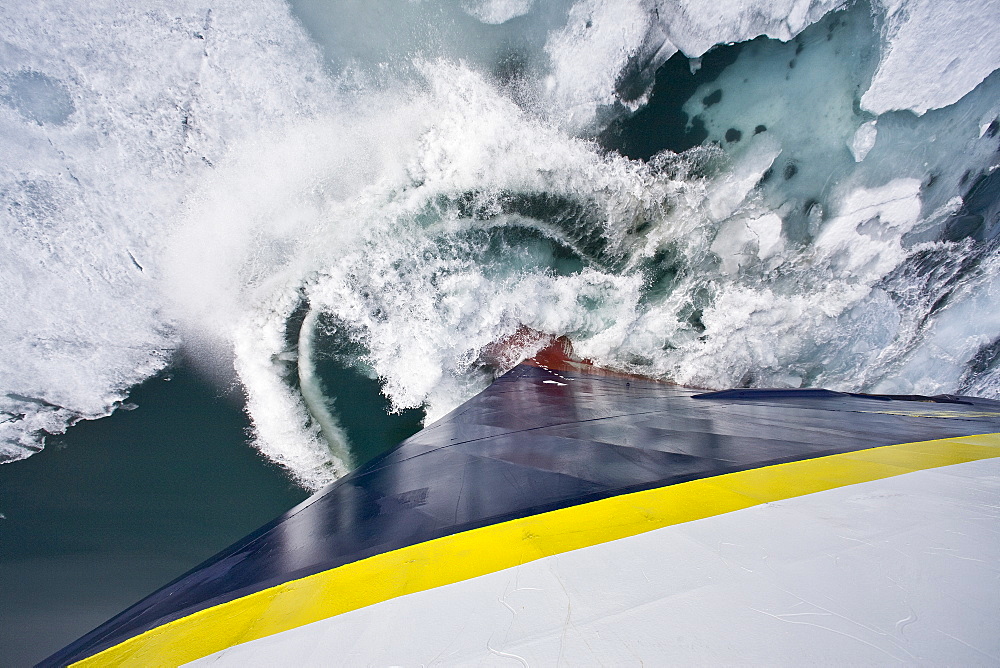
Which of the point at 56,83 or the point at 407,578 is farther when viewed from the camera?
the point at 56,83

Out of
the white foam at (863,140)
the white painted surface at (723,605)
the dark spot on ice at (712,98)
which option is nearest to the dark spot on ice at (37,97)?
the white painted surface at (723,605)

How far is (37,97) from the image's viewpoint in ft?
7.86

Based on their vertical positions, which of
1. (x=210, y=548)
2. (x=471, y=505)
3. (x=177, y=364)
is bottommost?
(x=210, y=548)

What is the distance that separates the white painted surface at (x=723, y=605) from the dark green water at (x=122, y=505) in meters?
3.91

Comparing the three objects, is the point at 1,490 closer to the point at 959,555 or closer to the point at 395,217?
the point at 395,217

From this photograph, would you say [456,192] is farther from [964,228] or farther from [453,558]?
[964,228]

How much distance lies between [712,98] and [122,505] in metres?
7.20

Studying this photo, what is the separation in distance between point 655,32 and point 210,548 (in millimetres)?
7021

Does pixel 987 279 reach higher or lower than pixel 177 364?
higher

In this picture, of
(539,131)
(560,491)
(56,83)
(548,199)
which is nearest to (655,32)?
(539,131)

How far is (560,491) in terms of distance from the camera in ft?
4.13

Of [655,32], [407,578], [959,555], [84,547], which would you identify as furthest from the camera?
[84,547]

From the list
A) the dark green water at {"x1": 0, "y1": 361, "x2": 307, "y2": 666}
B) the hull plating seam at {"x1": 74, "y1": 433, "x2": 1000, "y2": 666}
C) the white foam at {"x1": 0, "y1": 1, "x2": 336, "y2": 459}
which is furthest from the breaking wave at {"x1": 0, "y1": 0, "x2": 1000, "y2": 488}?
the hull plating seam at {"x1": 74, "y1": 433, "x2": 1000, "y2": 666}

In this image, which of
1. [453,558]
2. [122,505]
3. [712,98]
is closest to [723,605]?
[453,558]
